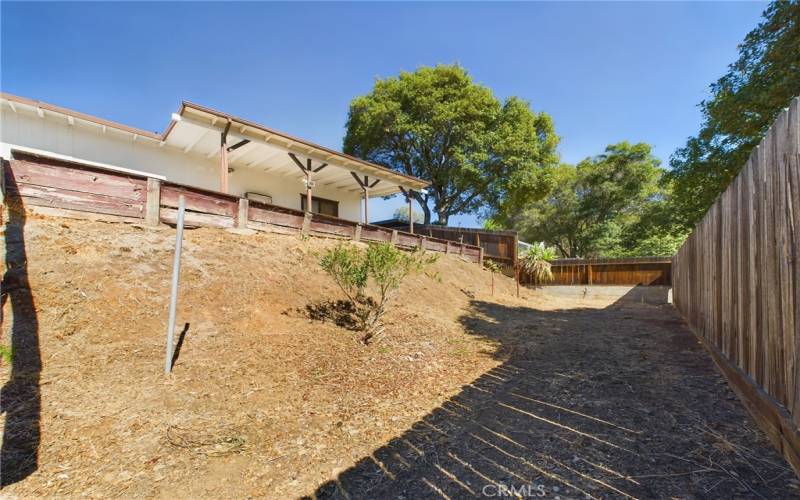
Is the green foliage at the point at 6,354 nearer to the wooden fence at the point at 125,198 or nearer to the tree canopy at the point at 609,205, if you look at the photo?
the wooden fence at the point at 125,198

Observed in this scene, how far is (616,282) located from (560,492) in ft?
56.5

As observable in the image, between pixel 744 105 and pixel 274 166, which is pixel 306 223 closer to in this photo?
pixel 274 166

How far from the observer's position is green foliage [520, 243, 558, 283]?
717 inches

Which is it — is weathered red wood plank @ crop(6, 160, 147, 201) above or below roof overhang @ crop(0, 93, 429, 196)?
below

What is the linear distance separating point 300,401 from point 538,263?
1673cm

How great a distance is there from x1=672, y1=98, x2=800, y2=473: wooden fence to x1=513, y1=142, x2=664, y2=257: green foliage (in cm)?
2091

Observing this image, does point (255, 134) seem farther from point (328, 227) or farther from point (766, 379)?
point (766, 379)

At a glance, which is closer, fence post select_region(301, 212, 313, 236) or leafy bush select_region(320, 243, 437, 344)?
leafy bush select_region(320, 243, 437, 344)

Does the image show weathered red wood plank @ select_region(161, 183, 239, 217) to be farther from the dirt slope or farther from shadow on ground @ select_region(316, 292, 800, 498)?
shadow on ground @ select_region(316, 292, 800, 498)

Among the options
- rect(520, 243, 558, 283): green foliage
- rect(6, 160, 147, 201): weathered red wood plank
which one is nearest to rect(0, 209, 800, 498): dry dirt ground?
rect(6, 160, 147, 201): weathered red wood plank

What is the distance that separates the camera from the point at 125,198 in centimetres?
686

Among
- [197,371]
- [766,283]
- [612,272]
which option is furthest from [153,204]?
[612,272]

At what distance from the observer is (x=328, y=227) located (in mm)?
10477

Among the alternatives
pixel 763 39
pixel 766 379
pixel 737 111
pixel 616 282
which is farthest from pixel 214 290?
pixel 616 282
